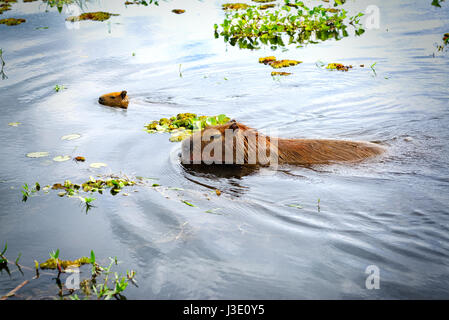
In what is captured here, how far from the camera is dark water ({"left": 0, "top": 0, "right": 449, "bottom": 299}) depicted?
3.00m

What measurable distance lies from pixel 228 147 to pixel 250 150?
0.28m

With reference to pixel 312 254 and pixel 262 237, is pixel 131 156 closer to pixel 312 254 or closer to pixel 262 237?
pixel 262 237

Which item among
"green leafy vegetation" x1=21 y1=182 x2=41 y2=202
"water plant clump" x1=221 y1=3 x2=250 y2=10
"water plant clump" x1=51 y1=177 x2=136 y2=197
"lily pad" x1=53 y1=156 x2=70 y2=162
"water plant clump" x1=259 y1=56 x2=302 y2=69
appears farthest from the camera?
"water plant clump" x1=221 y1=3 x2=250 y2=10

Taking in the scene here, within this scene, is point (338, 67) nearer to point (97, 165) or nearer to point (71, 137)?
point (71, 137)

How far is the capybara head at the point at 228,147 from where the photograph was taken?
4.75 metres

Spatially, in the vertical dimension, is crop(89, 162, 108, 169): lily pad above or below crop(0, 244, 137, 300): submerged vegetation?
above

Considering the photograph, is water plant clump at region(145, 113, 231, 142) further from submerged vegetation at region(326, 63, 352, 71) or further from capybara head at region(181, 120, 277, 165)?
submerged vegetation at region(326, 63, 352, 71)

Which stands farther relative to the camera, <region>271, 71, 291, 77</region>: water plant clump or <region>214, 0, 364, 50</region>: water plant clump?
<region>271, 71, 291, 77</region>: water plant clump

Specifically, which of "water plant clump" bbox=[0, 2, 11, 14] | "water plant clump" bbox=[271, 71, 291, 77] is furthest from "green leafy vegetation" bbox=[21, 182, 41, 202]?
"water plant clump" bbox=[0, 2, 11, 14]

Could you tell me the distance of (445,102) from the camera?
679 cm

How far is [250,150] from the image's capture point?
4.82 m

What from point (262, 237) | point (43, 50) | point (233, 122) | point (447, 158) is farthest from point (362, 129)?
point (43, 50)

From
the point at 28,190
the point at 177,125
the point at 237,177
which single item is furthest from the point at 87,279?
the point at 177,125

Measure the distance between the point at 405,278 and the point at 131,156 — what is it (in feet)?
11.8
